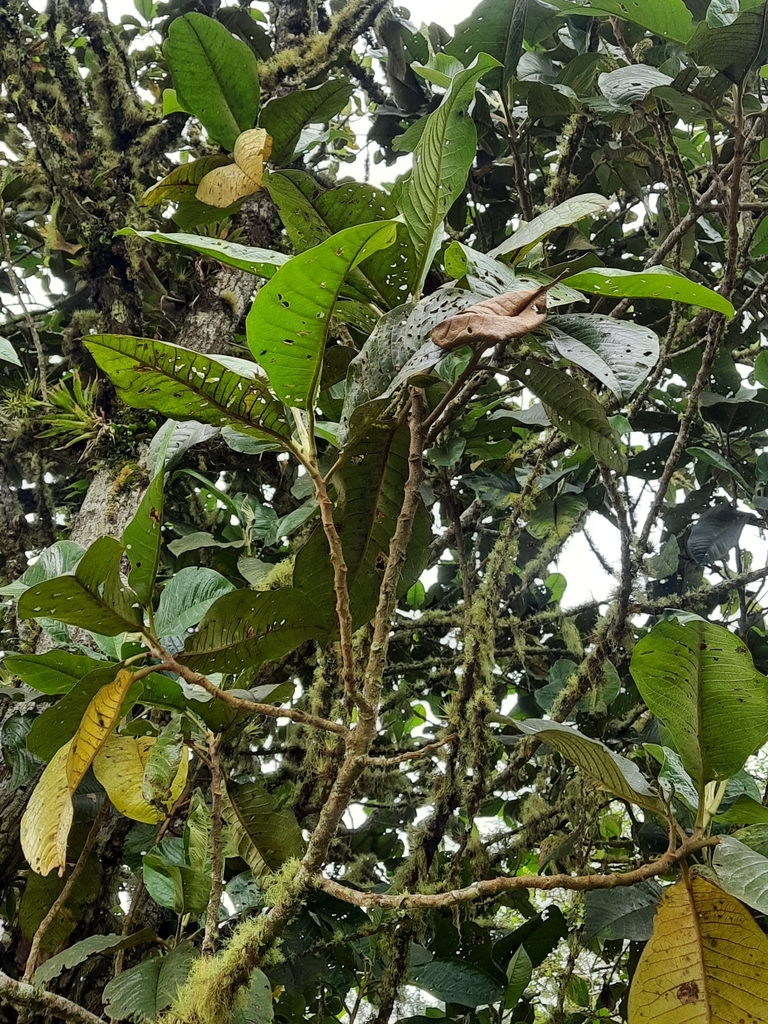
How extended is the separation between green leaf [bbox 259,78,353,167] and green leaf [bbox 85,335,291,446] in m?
0.67

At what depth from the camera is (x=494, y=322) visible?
459mm

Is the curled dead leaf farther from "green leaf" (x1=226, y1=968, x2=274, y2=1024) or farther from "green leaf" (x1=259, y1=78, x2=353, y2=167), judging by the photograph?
"green leaf" (x1=259, y1=78, x2=353, y2=167)

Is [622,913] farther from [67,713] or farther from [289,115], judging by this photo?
[289,115]

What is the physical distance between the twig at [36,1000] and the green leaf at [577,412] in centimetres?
65

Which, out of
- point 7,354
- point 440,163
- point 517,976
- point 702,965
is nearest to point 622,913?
point 517,976

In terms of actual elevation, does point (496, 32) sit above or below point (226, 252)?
above

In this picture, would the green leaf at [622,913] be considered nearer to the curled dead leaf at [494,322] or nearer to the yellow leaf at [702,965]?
the yellow leaf at [702,965]

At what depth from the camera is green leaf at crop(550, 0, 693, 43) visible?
0.96m

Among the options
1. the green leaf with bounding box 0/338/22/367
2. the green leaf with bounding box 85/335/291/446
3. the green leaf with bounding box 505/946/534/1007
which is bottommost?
the green leaf with bounding box 505/946/534/1007

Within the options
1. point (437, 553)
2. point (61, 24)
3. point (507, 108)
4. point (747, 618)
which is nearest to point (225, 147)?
point (507, 108)

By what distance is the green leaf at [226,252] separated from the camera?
2.20ft

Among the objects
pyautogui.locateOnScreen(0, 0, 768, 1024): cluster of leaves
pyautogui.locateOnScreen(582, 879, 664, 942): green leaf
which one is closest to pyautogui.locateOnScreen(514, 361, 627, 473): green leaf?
pyautogui.locateOnScreen(0, 0, 768, 1024): cluster of leaves

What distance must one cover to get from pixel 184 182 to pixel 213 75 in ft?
0.48

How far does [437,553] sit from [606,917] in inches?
30.3
